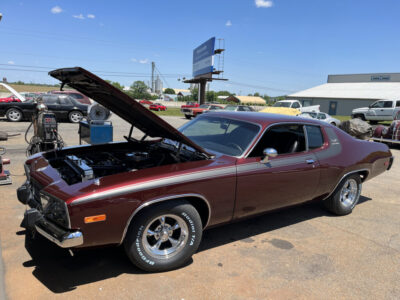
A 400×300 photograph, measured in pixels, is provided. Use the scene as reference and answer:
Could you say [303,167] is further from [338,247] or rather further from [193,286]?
[193,286]

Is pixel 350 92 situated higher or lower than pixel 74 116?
higher

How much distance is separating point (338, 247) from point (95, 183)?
2912mm

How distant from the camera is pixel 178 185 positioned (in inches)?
111

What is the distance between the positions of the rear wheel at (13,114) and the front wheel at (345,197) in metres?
15.4

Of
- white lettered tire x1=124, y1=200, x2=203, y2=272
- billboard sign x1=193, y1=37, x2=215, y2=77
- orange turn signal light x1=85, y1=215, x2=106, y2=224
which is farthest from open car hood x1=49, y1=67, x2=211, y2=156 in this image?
billboard sign x1=193, y1=37, x2=215, y2=77

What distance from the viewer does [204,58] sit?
31.2 m

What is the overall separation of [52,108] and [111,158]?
44.4ft

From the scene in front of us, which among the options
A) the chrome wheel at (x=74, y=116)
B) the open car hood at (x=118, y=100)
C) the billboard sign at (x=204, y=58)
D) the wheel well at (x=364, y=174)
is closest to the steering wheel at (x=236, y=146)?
the open car hood at (x=118, y=100)

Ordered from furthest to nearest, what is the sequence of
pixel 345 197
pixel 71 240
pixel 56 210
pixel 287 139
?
pixel 345 197 < pixel 287 139 < pixel 56 210 < pixel 71 240

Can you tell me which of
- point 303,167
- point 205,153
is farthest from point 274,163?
point 205,153

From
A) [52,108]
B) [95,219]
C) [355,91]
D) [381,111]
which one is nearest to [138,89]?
[355,91]

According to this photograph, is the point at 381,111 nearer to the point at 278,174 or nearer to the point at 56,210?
the point at 278,174

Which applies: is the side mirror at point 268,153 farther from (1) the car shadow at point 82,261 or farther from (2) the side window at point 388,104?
(2) the side window at point 388,104

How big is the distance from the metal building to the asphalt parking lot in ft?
131
